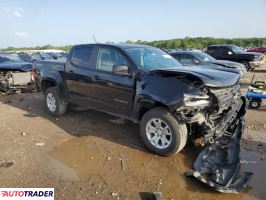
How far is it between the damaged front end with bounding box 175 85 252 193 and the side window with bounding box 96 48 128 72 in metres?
1.77

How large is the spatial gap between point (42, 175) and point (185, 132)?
7.94 ft

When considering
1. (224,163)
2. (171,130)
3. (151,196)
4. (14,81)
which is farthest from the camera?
(14,81)

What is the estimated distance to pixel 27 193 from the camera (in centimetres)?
407

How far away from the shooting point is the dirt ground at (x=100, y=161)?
418 cm

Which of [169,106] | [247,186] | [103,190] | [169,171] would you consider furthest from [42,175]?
[247,186]

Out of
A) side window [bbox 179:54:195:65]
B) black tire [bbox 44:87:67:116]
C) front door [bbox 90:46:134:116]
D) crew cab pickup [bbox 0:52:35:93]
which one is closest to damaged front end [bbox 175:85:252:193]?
front door [bbox 90:46:134:116]

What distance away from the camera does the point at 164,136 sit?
5105 millimetres

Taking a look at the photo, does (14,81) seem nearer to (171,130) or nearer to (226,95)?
(171,130)

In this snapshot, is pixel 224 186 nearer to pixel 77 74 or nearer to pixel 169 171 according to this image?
pixel 169 171

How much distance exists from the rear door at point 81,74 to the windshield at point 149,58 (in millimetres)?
1007

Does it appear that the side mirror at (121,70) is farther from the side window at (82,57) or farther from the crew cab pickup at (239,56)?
the crew cab pickup at (239,56)

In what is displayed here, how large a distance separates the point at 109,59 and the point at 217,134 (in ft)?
8.75

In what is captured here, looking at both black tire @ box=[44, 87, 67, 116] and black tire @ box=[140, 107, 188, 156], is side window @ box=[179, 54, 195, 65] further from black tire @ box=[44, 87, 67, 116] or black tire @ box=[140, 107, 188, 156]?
black tire @ box=[140, 107, 188, 156]

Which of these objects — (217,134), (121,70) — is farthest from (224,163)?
(121,70)
